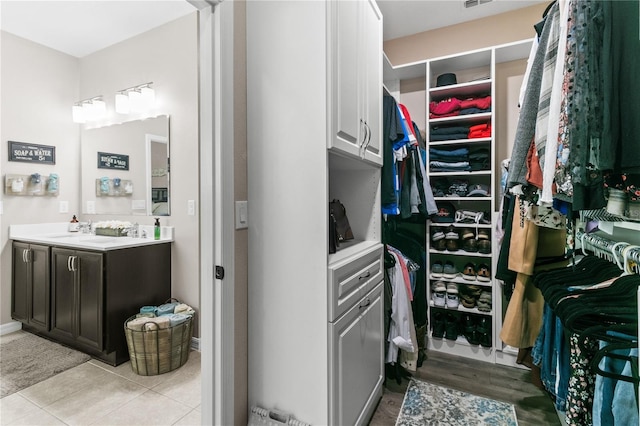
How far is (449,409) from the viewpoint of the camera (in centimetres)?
186

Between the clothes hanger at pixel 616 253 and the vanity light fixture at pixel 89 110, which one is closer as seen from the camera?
the clothes hanger at pixel 616 253

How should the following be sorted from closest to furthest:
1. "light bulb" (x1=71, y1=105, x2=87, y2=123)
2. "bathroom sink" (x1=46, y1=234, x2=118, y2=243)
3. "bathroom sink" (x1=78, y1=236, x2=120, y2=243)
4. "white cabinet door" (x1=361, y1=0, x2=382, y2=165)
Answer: "white cabinet door" (x1=361, y1=0, x2=382, y2=165), "bathroom sink" (x1=78, y1=236, x2=120, y2=243), "bathroom sink" (x1=46, y1=234, x2=118, y2=243), "light bulb" (x1=71, y1=105, x2=87, y2=123)

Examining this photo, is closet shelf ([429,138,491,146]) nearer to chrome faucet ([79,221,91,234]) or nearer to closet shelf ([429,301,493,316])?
closet shelf ([429,301,493,316])

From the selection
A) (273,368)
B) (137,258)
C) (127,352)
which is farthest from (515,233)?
(127,352)

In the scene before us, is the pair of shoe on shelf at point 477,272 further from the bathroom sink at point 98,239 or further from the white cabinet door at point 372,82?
the bathroom sink at point 98,239

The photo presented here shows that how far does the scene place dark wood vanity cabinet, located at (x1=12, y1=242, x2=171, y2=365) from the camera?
7.52ft

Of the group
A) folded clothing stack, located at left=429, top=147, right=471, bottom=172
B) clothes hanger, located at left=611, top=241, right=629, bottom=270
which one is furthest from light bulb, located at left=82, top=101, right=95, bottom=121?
clothes hanger, located at left=611, top=241, right=629, bottom=270

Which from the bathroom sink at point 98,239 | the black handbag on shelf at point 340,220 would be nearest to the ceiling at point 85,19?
the bathroom sink at point 98,239

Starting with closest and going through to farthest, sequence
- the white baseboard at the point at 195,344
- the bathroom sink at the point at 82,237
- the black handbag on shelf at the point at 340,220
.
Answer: the black handbag on shelf at the point at 340,220 < the white baseboard at the point at 195,344 < the bathroom sink at the point at 82,237

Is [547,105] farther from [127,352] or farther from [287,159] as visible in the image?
[127,352]

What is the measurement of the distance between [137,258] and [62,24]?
2211mm

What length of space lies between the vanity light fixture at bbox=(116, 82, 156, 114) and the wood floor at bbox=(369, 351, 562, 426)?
3.00 meters

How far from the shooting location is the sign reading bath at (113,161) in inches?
122

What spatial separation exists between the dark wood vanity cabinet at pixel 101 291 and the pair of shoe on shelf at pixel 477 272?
2.48 m
